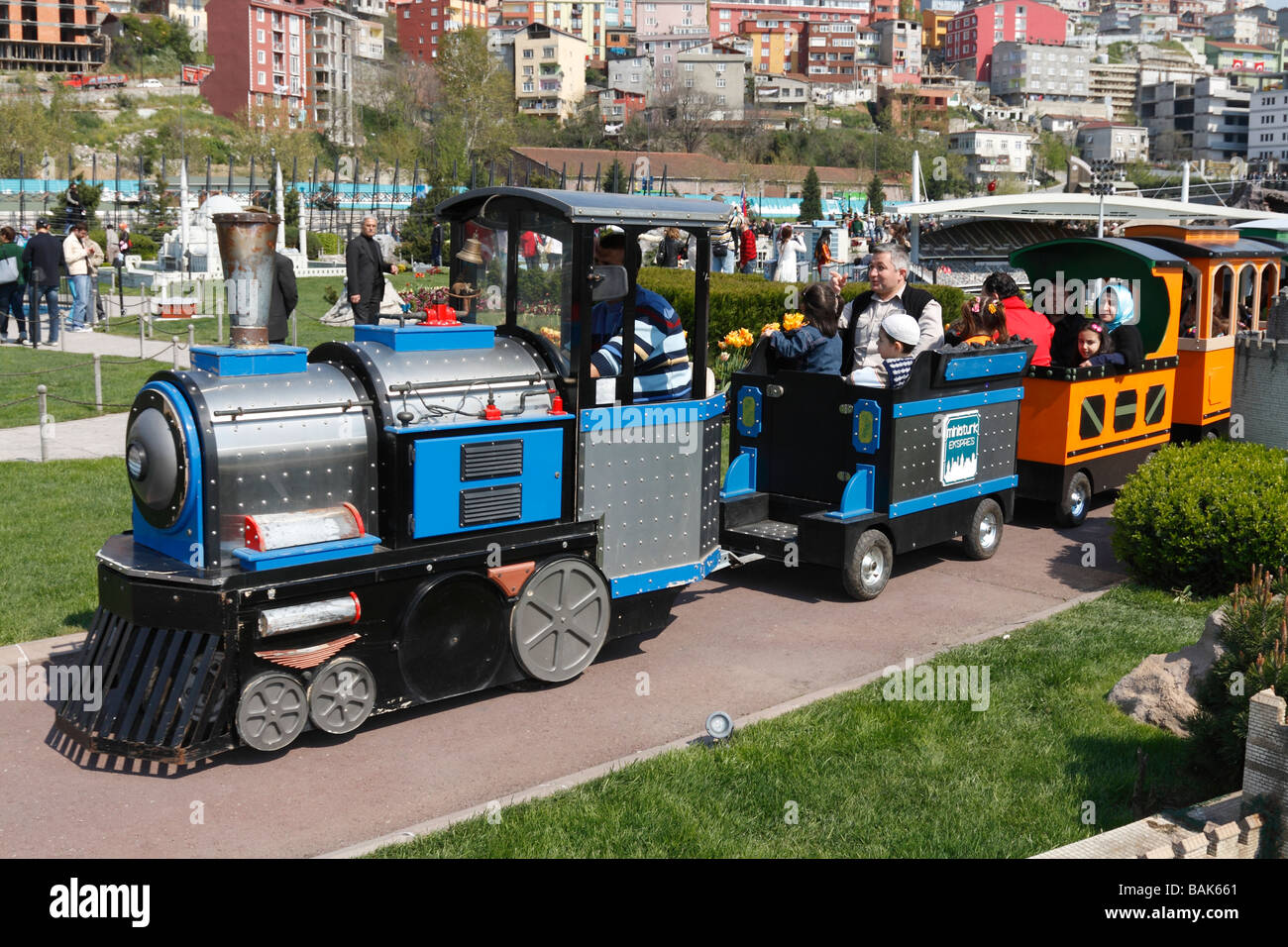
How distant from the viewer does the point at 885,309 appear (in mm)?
9523

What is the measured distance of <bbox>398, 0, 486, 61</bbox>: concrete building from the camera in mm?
179375

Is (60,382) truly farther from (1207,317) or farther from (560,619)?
(1207,317)

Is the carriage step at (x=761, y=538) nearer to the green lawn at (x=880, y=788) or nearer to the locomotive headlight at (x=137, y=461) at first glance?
the green lawn at (x=880, y=788)

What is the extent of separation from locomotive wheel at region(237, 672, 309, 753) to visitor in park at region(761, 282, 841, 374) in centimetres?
483

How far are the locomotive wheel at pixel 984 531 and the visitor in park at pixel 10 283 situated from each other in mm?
18242

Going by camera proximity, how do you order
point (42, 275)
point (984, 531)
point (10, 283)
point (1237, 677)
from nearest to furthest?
point (1237, 677)
point (984, 531)
point (42, 275)
point (10, 283)

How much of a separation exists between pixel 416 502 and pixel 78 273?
20.1 m

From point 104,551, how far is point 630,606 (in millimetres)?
2979

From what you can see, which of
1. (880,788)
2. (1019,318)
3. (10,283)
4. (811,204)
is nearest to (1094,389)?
(1019,318)

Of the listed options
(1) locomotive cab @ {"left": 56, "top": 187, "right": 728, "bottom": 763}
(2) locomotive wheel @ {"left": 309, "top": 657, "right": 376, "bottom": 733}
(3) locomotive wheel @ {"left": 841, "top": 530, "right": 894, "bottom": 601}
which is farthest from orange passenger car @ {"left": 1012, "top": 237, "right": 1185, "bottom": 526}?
(2) locomotive wheel @ {"left": 309, "top": 657, "right": 376, "bottom": 733}

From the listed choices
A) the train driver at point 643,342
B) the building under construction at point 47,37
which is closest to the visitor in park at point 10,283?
the train driver at point 643,342

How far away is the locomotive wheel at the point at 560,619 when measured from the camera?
702 centimetres
